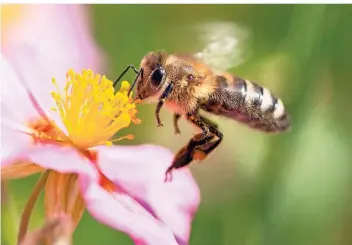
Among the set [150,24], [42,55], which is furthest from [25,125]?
[150,24]

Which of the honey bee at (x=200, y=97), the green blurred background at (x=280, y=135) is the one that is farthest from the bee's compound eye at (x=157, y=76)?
the green blurred background at (x=280, y=135)

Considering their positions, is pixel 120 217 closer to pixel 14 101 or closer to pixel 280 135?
pixel 14 101

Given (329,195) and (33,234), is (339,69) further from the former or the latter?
(33,234)

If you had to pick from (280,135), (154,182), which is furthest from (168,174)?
(280,135)

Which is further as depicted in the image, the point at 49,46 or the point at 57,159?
the point at 49,46

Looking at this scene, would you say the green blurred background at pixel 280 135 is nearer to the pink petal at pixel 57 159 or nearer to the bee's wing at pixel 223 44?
the bee's wing at pixel 223 44

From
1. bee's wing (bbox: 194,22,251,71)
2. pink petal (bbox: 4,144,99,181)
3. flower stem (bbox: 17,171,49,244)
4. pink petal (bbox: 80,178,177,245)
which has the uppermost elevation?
bee's wing (bbox: 194,22,251,71)

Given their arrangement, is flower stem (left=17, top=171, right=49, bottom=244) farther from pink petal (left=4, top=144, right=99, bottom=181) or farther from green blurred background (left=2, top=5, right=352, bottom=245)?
green blurred background (left=2, top=5, right=352, bottom=245)

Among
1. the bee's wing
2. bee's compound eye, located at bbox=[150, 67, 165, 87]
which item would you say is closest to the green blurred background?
the bee's wing
